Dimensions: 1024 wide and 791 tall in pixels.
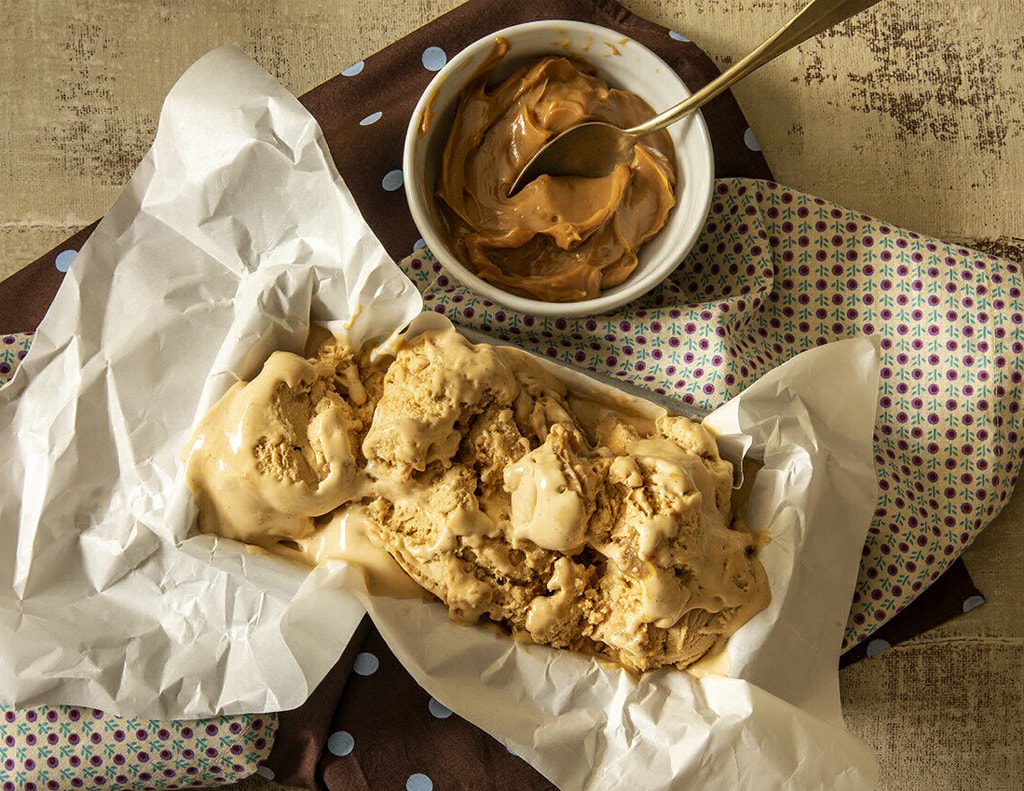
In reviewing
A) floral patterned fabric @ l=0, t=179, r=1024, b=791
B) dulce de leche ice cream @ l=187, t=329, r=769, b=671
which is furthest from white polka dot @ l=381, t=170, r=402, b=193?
dulce de leche ice cream @ l=187, t=329, r=769, b=671

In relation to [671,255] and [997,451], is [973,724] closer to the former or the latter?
[997,451]

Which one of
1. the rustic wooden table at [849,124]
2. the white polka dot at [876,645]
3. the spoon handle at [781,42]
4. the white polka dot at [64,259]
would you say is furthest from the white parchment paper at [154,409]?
the white polka dot at [876,645]

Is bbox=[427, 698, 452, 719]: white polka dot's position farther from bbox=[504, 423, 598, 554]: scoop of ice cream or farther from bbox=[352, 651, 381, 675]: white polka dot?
bbox=[504, 423, 598, 554]: scoop of ice cream

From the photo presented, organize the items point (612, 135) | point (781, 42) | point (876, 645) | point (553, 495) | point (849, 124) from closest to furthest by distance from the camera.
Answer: point (553, 495) → point (781, 42) → point (612, 135) → point (876, 645) → point (849, 124)

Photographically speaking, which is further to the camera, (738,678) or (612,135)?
(612,135)

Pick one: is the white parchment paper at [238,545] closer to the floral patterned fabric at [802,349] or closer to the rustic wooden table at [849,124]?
the floral patterned fabric at [802,349]

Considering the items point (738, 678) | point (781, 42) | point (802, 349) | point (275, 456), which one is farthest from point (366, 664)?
point (781, 42)

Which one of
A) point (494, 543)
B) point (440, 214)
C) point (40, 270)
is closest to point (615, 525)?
point (494, 543)

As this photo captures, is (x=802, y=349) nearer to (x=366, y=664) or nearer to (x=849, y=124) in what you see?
(x=849, y=124)
